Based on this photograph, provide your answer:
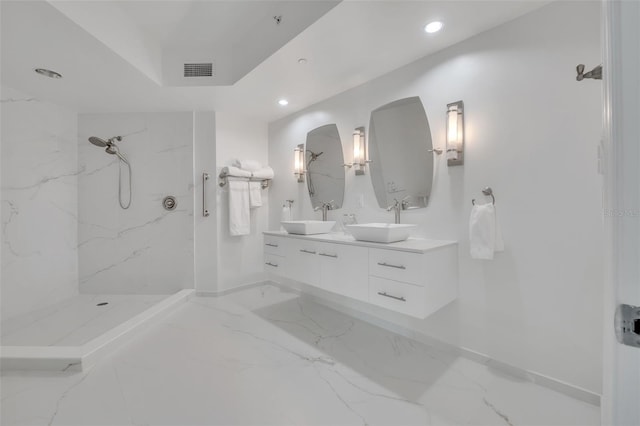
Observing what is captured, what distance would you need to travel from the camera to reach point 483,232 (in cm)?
170

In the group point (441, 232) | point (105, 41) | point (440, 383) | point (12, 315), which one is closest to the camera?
point (440, 383)

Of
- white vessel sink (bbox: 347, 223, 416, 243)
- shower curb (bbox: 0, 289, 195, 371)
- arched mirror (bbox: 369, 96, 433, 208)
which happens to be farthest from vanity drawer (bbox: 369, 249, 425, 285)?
shower curb (bbox: 0, 289, 195, 371)

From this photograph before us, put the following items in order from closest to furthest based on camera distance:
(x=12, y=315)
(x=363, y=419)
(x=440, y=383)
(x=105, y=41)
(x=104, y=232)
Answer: (x=363, y=419)
(x=440, y=383)
(x=105, y=41)
(x=12, y=315)
(x=104, y=232)

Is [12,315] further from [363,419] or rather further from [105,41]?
[363,419]

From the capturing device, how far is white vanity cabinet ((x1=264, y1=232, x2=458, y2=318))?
65.0 inches

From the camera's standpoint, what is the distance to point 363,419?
136 cm

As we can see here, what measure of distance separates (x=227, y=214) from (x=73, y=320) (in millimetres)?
1745

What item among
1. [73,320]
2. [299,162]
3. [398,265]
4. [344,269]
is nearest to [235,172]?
[299,162]

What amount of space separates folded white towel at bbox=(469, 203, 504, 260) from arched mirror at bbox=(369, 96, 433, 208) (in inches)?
17.7

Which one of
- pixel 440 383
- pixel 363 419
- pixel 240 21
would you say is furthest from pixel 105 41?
pixel 440 383

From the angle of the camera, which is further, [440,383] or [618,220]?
[440,383]

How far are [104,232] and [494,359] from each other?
4047mm

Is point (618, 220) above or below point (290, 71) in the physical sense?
below

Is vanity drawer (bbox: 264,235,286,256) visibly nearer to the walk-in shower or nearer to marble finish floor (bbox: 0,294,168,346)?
marble finish floor (bbox: 0,294,168,346)
